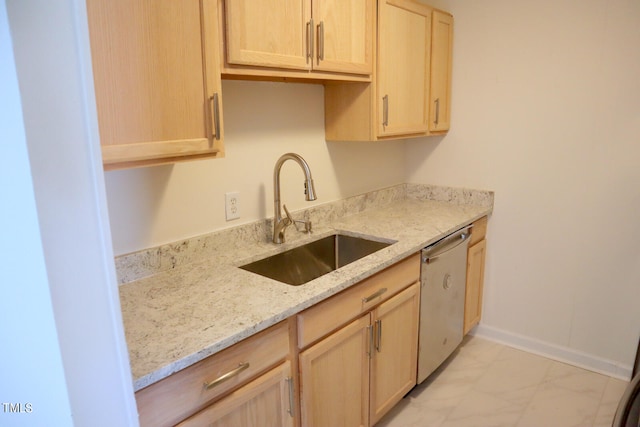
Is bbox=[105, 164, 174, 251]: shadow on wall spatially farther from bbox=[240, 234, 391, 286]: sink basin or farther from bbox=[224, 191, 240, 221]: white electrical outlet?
bbox=[240, 234, 391, 286]: sink basin

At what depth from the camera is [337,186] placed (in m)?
2.40

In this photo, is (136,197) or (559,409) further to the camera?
(559,409)

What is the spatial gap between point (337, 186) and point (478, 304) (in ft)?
3.94

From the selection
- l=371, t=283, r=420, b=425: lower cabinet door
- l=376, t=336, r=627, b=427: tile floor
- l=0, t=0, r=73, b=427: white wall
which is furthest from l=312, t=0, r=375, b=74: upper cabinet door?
l=376, t=336, r=627, b=427: tile floor

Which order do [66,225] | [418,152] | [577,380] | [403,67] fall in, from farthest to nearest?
[418,152] → [577,380] → [403,67] → [66,225]

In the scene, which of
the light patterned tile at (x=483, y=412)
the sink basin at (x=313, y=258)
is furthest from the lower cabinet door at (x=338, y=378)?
the light patterned tile at (x=483, y=412)

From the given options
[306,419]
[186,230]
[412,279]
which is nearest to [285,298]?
[306,419]

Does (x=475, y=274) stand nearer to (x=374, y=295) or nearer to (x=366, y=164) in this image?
(x=366, y=164)

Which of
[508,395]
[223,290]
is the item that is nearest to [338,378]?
[223,290]

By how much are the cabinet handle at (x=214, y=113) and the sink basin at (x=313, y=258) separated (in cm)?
61

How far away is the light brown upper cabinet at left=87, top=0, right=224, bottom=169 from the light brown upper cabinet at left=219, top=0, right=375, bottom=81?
4.5 inches

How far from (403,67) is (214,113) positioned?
1.23m

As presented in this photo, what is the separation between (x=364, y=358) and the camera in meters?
1.71

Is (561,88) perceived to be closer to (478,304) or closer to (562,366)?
(478,304)
